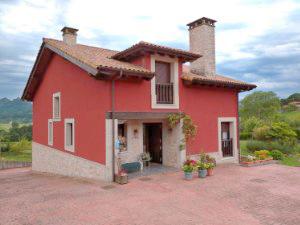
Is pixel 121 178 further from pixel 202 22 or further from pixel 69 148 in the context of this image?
pixel 202 22

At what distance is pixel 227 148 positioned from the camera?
16.0 meters

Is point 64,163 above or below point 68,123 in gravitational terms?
below

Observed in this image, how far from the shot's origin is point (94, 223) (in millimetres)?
6648

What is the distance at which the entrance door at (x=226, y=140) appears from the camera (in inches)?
624

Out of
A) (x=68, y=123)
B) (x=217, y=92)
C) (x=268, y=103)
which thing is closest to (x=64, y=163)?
(x=68, y=123)

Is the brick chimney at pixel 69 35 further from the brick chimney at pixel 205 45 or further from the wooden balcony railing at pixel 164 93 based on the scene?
the brick chimney at pixel 205 45

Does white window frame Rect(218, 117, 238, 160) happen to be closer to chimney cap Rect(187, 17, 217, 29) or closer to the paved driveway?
the paved driveway

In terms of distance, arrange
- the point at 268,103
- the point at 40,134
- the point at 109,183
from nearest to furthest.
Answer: the point at 109,183, the point at 40,134, the point at 268,103

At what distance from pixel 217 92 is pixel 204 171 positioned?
565 centimetres

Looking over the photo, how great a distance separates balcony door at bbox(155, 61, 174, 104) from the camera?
42.5ft

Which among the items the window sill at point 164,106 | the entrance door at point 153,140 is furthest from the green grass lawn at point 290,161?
the window sill at point 164,106

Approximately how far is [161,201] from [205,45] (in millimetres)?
11160

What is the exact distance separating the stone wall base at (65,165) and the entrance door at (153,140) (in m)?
3.86

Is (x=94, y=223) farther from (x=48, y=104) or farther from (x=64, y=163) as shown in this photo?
(x=48, y=104)
